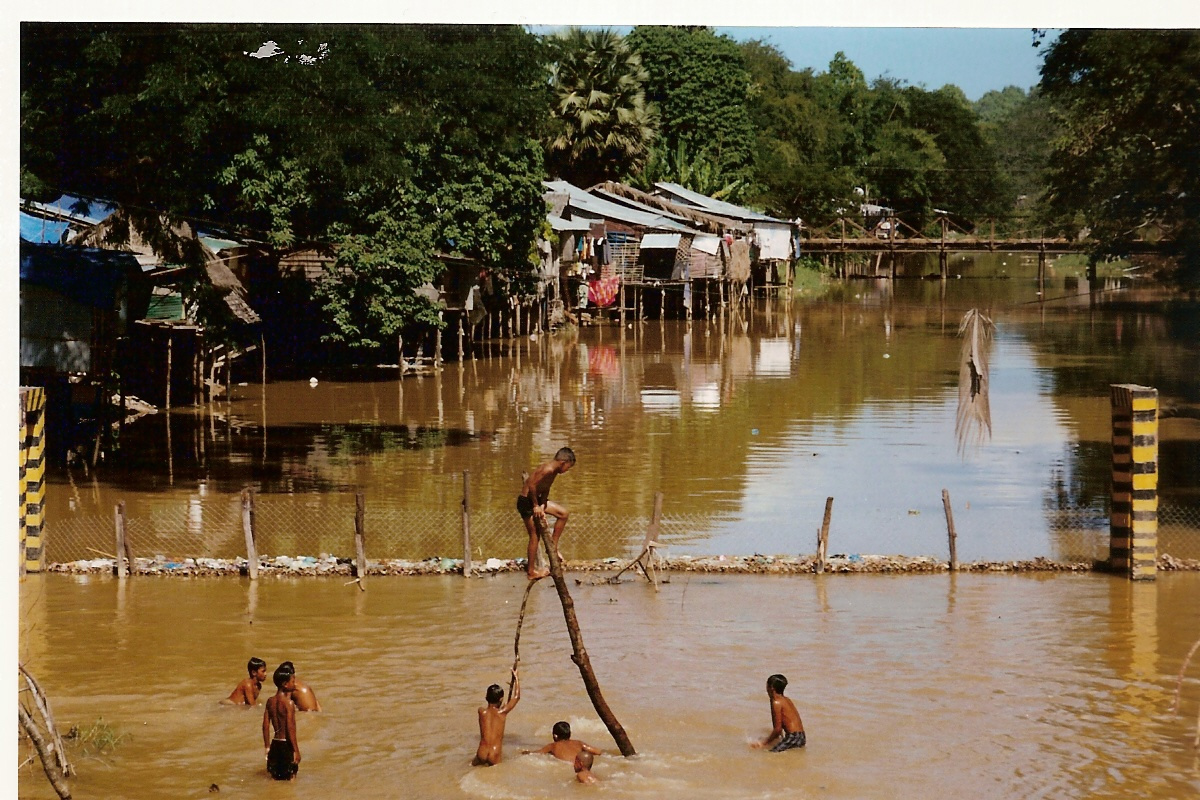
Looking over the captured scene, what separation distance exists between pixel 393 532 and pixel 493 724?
696 centimetres

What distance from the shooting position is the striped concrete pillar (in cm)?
1366

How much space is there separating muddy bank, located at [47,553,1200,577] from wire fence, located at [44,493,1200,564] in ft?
2.71

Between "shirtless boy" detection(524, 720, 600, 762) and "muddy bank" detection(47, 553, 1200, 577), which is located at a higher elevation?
"muddy bank" detection(47, 553, 1200, 577)

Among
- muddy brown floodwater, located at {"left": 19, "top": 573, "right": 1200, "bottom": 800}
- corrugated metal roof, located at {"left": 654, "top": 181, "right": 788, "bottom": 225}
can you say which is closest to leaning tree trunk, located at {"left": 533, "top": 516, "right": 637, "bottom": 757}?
muddy brown floodwater, located at {"left": 19, "top": 573, "right": 1200, "bottom": 800}

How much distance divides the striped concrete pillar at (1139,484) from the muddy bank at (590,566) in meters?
0.39

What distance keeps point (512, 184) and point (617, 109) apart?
14843mm

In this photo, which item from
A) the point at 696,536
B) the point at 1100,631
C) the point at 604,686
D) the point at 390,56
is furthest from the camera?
the point at 390,56

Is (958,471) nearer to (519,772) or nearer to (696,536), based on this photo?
(696,536)

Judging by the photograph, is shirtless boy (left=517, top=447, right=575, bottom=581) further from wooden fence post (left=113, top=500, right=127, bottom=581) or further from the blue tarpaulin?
the blue tarpaulin

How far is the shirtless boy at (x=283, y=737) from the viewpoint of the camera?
9.01 m

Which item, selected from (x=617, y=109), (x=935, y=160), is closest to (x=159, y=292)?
(x=617, y=109)

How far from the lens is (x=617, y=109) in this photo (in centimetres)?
4472

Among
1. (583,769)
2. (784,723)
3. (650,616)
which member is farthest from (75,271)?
(784,723)

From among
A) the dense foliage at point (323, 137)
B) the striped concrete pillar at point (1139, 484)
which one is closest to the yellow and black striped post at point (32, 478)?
the dense foliage at point (323, 137)
